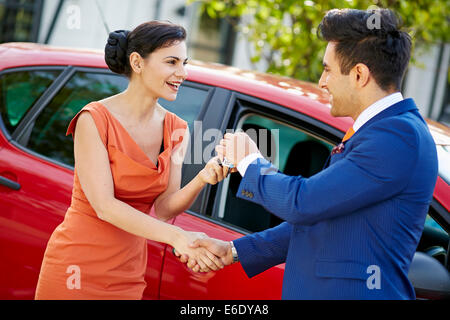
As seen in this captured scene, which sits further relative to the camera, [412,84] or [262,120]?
[412,84]

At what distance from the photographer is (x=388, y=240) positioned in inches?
69.6

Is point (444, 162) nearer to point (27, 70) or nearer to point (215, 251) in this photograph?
point (215, 251)

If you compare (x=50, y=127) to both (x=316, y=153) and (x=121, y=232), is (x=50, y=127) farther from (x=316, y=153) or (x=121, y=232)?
(x=316, y=153)

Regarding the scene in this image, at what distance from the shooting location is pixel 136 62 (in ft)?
7.93

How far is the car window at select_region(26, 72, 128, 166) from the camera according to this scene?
307 cm

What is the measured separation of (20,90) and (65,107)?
28cm

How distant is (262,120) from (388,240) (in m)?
1.49

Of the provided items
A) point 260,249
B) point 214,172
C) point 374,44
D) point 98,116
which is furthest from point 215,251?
point 374,44

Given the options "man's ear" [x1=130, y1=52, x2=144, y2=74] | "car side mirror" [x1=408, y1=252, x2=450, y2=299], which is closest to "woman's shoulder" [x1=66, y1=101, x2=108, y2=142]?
"man's ear" [x1=130, y1=52, x2=144, y2=74]

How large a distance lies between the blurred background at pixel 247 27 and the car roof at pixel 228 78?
14.0 inches

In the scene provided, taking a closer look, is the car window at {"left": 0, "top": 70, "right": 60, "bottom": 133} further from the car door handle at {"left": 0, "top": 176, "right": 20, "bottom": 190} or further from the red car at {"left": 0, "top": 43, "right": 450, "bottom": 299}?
the car door handle at {"left": 0, "top": 176, "right": 20, "bottom": 190}

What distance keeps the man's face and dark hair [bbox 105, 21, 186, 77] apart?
709mm

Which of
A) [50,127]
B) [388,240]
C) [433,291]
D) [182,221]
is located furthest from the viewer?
[50,127]

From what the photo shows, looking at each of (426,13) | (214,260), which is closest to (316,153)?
(214,260)
